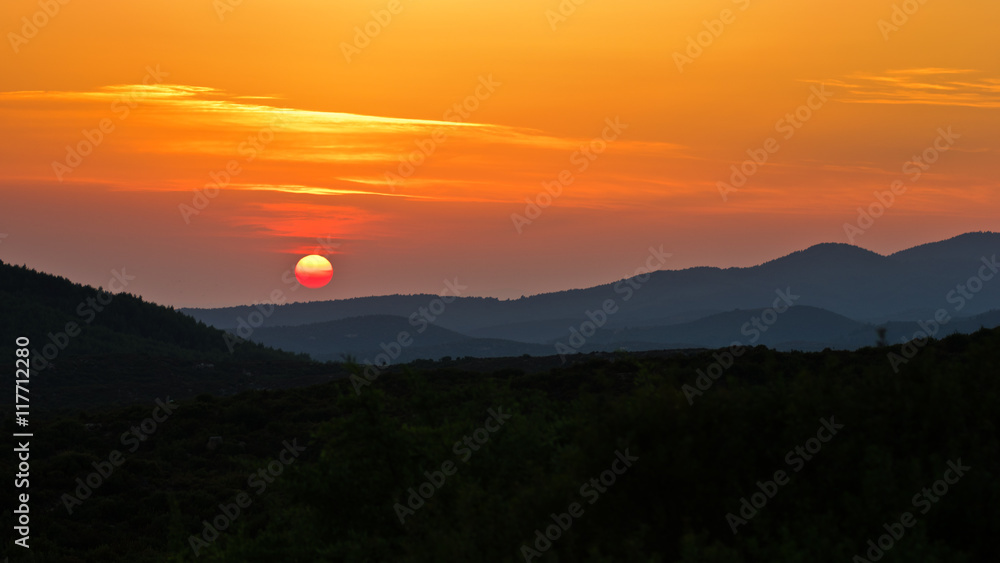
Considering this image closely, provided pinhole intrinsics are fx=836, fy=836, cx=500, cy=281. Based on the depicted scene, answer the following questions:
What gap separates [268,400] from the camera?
43812mm

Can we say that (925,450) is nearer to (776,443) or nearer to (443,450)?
(776,443)

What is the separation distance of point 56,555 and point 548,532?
18.5 meters

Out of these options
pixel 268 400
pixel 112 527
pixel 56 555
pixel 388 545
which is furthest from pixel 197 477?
pixel 388 545

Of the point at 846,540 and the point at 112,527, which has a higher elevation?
the point at 112,527

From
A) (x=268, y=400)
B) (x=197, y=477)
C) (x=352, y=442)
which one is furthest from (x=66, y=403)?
(x=352, y=442)

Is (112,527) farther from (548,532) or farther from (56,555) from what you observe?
(548,532)

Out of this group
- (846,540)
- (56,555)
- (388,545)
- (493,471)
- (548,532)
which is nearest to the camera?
(846,540)

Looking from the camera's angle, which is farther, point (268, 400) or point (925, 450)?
point (268, 400)

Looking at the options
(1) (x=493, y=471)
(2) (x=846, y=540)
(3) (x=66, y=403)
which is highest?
(3) (x=66, y=403)

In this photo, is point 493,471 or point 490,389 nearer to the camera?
point 493,471

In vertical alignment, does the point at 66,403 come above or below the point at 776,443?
above

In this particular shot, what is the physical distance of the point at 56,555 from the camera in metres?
22.6

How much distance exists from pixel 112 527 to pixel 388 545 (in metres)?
17.3

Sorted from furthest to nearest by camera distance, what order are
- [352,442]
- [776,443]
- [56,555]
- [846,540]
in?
1. [56,555]
2. [352,442]
3. [776,443]
4. [846,540]
